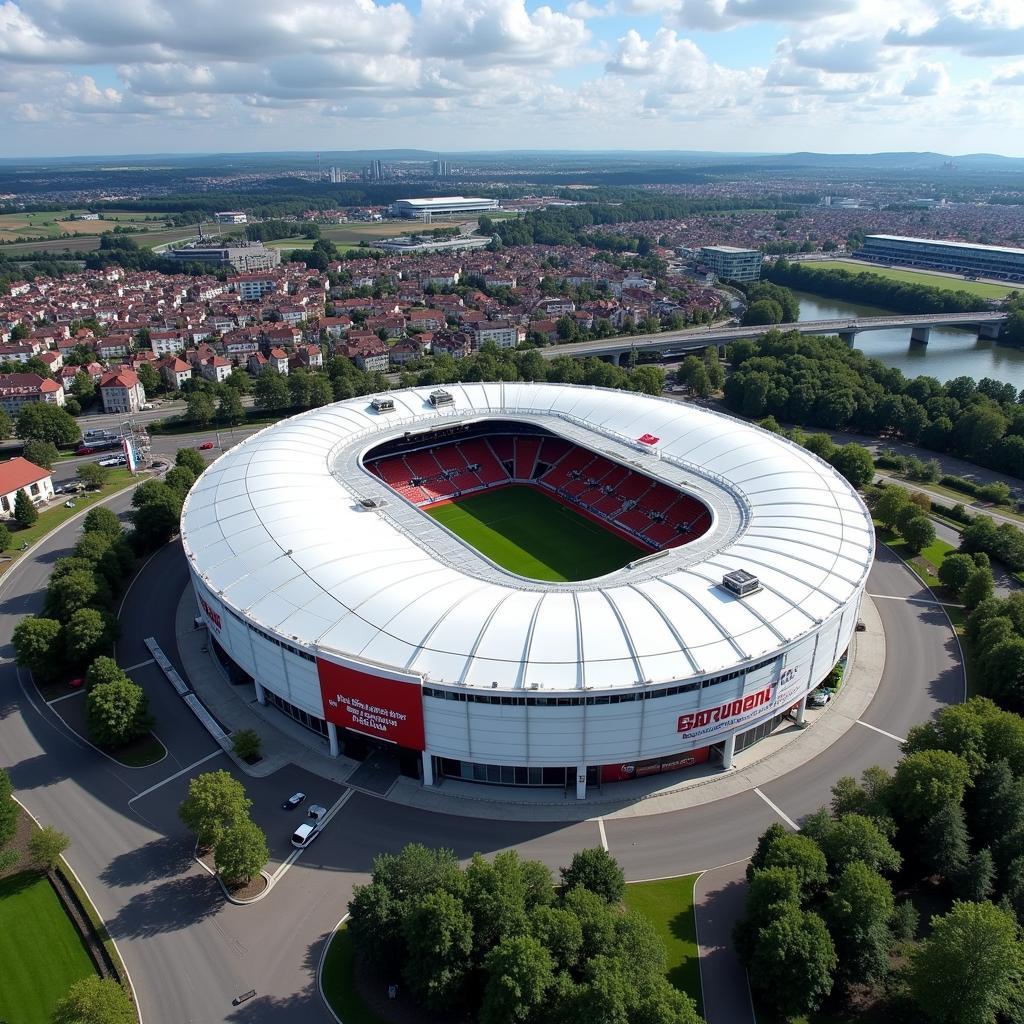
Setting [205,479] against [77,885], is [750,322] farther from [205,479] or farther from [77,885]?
[77,885]

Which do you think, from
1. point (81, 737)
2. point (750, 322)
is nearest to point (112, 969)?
point (81, 737)

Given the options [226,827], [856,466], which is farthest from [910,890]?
[856,466]

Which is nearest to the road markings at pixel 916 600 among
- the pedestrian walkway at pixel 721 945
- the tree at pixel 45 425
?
the pedestrian walkway at pixel 721 945

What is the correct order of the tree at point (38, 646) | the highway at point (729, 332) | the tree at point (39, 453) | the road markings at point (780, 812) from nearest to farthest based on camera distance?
the road markings at point (780, 812), the tree at point (38, 646), the tree at point (39, 453), the highway at point (729, 332)

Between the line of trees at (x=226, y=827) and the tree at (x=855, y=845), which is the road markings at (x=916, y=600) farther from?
the line of trees at (x=226, y=827)

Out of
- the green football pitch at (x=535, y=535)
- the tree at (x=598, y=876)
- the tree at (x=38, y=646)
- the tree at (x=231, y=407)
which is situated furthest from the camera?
the tree at (x=231, y=407)

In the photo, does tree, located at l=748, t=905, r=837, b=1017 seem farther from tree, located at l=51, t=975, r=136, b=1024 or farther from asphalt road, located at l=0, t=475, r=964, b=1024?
tree, located at l=51, t=975, r=136, b=1024

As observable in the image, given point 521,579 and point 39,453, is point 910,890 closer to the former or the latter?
point 521,579

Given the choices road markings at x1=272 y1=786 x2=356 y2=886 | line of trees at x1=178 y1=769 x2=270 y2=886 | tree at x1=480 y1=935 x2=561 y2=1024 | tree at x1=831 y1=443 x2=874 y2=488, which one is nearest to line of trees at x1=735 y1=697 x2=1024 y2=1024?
tree at x1=480 y1=935 x2=561 y2=1024
